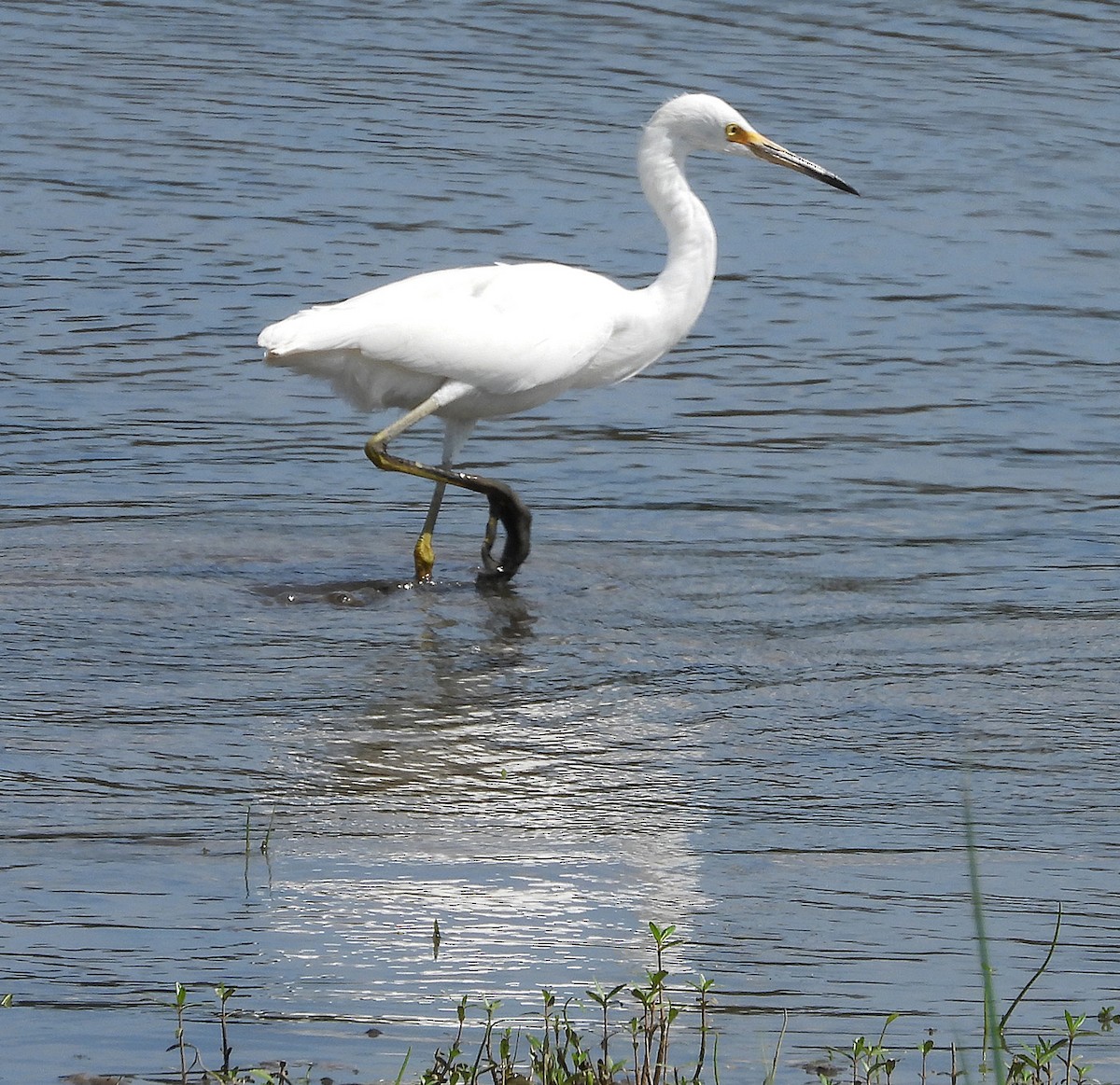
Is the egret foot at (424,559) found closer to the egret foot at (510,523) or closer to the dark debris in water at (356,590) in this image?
the dark debris in water at (356,590)

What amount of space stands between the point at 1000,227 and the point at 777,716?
749 centimetres

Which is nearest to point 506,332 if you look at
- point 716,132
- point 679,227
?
point 679,227

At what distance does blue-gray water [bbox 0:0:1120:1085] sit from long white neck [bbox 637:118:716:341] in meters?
0.85

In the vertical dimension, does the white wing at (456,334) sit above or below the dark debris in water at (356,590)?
above

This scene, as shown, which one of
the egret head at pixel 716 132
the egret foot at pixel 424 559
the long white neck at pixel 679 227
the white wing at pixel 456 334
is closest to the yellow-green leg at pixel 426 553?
the egret foot at pixel 424 559

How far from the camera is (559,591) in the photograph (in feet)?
25.9

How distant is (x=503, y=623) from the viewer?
7.54 metres

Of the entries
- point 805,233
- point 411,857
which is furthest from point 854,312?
point 411,857

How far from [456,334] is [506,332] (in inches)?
6.7

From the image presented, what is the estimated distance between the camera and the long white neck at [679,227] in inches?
331

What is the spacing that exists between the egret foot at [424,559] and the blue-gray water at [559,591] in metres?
0.13

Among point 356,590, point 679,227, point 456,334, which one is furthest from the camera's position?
point 679,227

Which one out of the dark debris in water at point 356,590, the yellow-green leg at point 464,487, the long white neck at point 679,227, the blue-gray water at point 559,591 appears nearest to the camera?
the blue-gray water at point 559,591

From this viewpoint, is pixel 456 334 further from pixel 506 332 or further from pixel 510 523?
pixel 510 523
